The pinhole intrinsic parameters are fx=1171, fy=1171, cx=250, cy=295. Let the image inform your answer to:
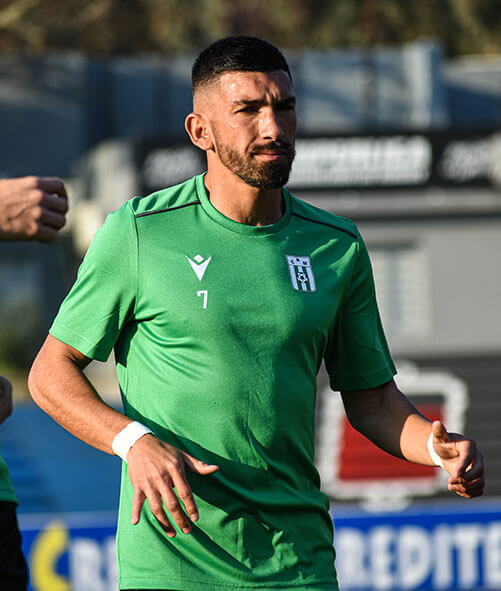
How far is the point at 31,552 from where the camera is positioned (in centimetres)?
721

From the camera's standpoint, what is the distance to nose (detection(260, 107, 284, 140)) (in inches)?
109

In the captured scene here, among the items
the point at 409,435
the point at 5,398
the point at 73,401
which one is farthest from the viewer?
the point at 5,398

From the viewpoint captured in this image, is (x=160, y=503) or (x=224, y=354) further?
(x=224, y=354)

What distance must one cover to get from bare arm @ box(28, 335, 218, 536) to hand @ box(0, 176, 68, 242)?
0.27 m

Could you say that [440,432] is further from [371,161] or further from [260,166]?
[371,161]

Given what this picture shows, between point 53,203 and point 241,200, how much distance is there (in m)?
0.46

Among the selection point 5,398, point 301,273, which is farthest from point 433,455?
point 5,398

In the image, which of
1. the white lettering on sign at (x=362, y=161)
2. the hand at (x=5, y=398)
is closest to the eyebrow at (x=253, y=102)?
the hand at (x=5, y=398)

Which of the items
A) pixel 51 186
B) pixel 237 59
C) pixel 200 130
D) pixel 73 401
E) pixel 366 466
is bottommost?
pixel 366 466

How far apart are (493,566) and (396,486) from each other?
3.06 feet

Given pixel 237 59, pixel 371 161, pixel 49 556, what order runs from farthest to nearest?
pixel 371 161 < pixel 49 556 < pixel 237 59

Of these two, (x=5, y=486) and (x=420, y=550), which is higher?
(x=5, y=486)

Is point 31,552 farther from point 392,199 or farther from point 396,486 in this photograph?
point 392,199

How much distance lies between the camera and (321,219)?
3027 millimetres
